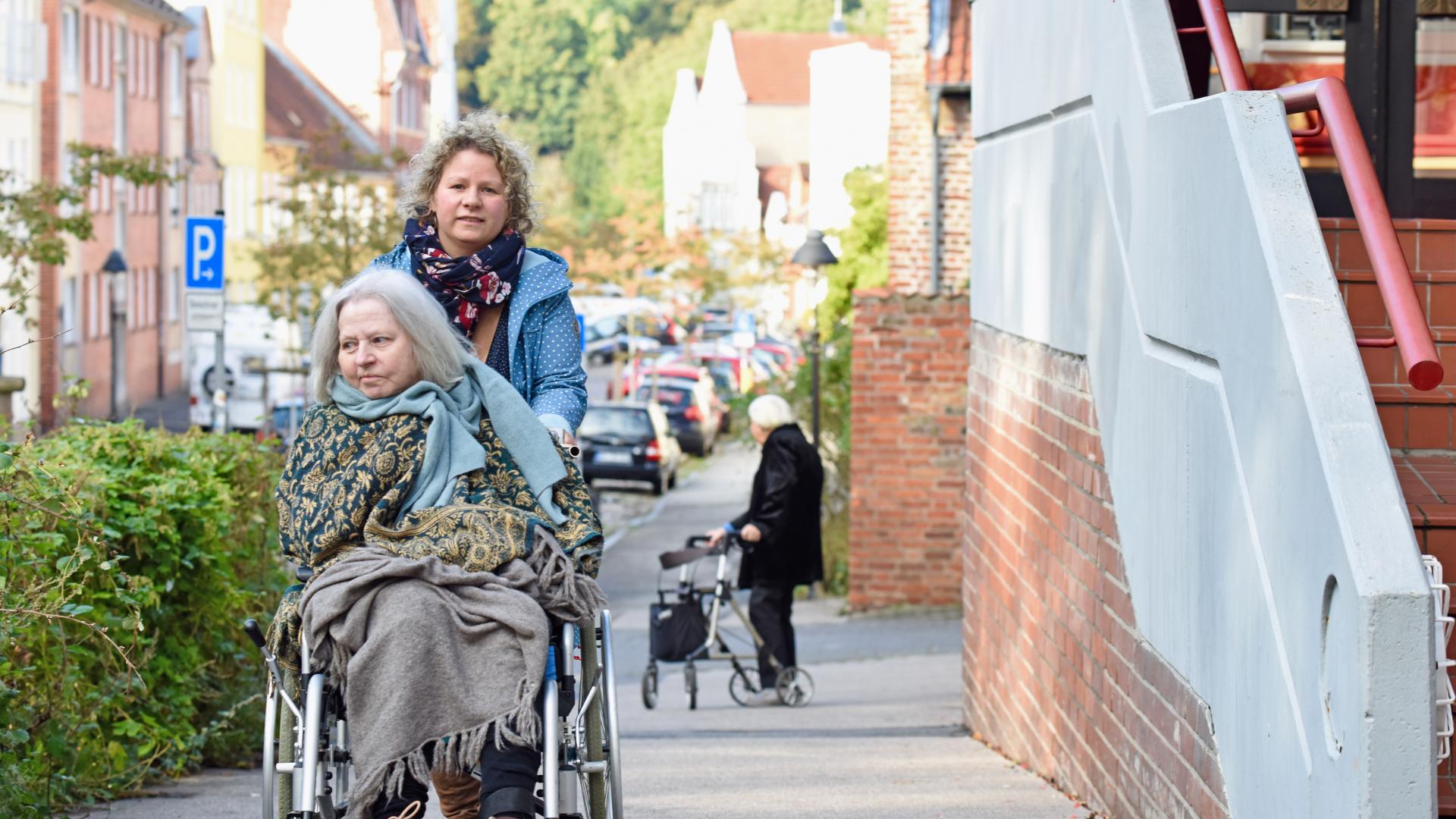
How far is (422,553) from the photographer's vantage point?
14.4 ft

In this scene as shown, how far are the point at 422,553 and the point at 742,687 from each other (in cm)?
928

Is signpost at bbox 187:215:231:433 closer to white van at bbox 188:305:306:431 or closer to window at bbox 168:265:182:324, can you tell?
white van at bbox 188:305:306:431

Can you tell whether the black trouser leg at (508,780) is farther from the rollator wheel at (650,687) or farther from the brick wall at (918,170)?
the brick wall at (918,170)

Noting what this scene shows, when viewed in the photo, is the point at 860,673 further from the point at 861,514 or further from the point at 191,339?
the point at 191,339

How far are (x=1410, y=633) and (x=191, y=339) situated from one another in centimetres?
4797

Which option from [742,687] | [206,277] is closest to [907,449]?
[742,687]

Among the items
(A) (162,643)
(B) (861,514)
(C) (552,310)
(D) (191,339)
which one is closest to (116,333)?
(D) (191,339)

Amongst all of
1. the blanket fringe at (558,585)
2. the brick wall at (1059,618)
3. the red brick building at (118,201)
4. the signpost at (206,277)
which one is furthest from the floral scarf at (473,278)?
the red brick building at (118,201)

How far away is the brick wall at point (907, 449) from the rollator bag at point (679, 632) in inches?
220

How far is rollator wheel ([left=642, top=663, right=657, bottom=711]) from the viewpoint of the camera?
13.0 meters

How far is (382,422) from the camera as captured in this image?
4602mm

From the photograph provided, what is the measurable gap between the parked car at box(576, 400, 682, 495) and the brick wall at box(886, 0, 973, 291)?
14.9 metres

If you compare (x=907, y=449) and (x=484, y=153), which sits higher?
Answer: (x=484, y=153)

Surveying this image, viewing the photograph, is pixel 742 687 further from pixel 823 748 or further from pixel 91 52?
pixel 91 52
